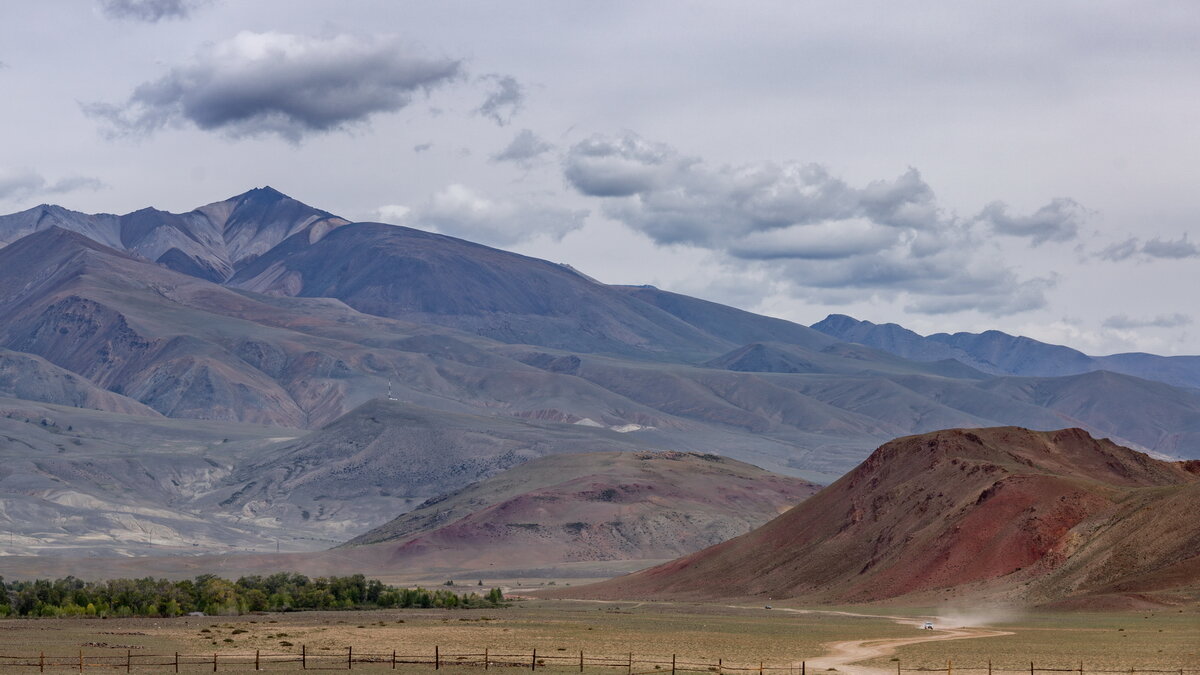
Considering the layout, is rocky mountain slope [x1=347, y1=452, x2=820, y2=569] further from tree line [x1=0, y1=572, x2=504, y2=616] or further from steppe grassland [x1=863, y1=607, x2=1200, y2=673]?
steppe grassland [x1=863, y1=607, x2=1200, y2=673]

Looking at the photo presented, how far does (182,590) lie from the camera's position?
97562 millimetres

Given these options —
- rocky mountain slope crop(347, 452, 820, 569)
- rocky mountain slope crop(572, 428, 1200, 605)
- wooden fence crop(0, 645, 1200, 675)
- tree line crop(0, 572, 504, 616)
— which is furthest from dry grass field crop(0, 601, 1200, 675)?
rocky mountain slope crop(347, 452, 820, 569)

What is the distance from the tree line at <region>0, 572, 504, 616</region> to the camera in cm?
9153

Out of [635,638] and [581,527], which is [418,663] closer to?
[635,638]

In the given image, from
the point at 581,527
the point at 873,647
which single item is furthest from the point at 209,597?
the point at 581,527

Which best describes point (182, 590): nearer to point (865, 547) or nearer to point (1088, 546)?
point (865, 547)

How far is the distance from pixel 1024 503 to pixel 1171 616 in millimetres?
27137

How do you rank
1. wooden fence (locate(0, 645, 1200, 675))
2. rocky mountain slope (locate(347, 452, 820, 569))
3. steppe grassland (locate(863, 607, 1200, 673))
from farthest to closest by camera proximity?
rocky mountain slope (locate(347, 452, 820, 569)) → steppe grassland (locate(863, 607, 1200, 673)) → wooden fence (locate(0, 645, 1200, 675))

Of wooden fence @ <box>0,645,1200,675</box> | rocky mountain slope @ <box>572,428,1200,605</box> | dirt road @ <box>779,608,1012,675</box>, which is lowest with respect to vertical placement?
wooden fence @ <box>0,645,1200,675</box>

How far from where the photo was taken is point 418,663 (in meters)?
58.7

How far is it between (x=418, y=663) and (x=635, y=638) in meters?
16.5

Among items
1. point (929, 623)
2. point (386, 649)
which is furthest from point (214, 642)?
point (929, 623)

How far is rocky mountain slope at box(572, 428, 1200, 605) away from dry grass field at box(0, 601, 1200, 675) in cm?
826

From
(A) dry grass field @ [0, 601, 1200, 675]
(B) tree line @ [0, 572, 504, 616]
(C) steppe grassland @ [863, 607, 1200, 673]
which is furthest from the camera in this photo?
(B) tree line @ [0, 572, 504, 616]
